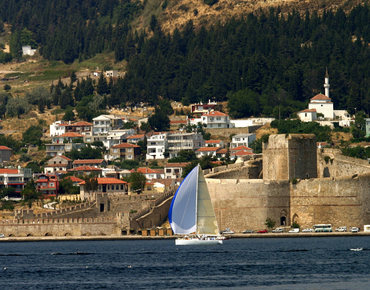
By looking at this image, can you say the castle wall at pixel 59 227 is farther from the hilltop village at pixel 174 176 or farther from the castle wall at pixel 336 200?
the castle wall at pixel 336 200

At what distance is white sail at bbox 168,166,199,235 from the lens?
67000 millimetres

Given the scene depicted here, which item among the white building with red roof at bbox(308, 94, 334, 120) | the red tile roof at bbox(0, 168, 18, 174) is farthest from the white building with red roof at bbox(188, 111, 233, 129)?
the red tile roof at bbox(0, 168, 18, 174)

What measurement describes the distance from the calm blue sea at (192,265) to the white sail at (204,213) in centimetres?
177

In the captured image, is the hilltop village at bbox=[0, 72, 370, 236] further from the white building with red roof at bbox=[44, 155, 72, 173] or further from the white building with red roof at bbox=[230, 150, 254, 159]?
the white building with red roof at bbox=[230, 150, 254, 159]

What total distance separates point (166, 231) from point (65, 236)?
872 centimetres

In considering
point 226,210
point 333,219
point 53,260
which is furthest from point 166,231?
point 53,260

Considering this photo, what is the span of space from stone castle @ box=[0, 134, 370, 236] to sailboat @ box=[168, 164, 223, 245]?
52.7ft

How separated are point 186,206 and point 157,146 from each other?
69278 millimetres

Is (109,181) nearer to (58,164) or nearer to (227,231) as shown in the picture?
(58,164)

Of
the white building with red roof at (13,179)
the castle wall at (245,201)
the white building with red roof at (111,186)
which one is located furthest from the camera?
the white building with red roof at (13,179)

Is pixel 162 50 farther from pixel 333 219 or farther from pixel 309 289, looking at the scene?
pixel 309 289

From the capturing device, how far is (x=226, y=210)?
84.3 m

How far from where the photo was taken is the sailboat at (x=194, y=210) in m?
67.1

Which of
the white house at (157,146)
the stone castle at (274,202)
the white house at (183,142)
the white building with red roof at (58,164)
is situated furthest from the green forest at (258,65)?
the stone castle at (274,202)
